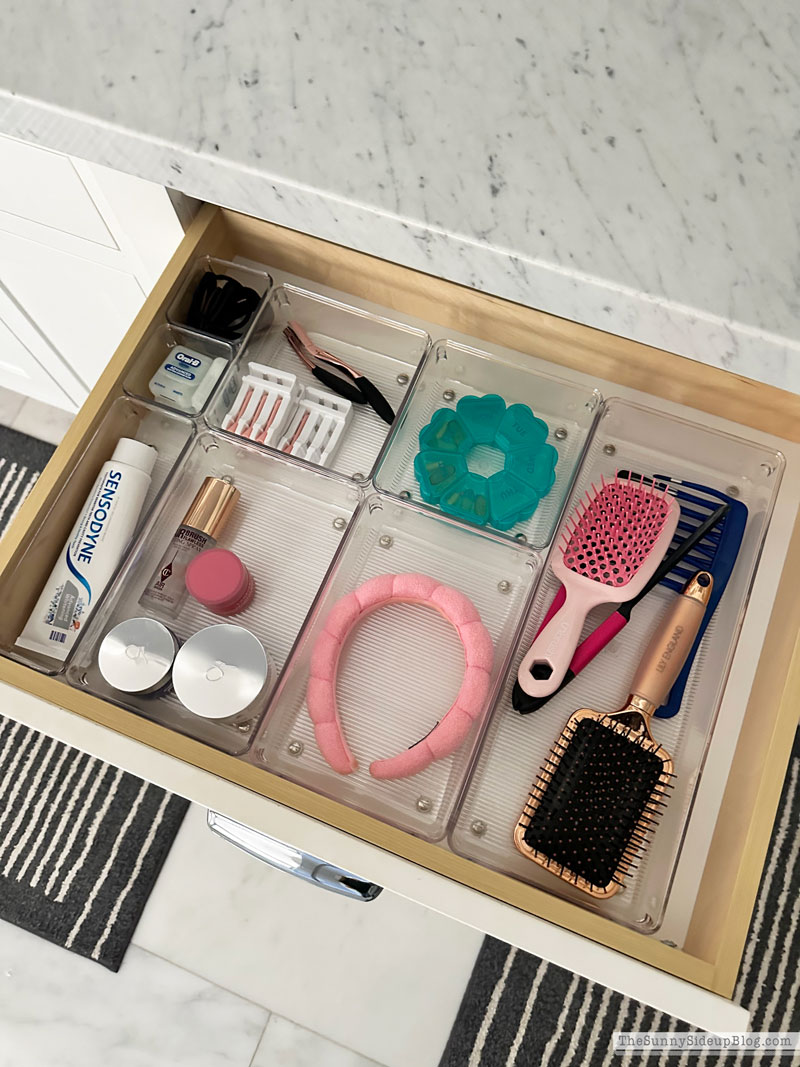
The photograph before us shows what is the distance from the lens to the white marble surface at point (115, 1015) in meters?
1.20

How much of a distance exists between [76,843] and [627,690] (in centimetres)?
99

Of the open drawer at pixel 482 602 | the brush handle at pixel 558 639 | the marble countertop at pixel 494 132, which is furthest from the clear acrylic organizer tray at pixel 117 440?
the brush handle at pixel 558 639

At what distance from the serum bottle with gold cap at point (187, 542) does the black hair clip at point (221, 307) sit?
0.15 m

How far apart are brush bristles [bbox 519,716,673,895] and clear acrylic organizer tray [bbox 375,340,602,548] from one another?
181mm

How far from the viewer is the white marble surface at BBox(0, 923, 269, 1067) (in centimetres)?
120

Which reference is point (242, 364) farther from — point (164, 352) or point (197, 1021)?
point (197, 1021)

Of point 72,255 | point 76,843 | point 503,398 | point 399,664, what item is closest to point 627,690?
point 399,664

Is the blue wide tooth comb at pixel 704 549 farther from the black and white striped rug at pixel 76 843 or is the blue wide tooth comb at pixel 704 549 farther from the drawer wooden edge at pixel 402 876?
the black and white striped rug at pixel 76 843

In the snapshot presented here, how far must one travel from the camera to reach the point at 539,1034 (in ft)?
3.93

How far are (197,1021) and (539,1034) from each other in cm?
51

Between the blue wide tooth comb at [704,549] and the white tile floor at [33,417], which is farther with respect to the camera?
the white tile floor at [33,417]

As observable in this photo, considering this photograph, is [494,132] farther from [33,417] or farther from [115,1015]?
[115,1015]

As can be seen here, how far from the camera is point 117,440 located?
71 centimetres

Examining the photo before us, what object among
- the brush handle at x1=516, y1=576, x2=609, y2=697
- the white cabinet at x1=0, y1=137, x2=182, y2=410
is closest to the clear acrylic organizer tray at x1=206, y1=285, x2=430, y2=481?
the white cabinet at x1=0, y1=137, x2=182, y2=410
